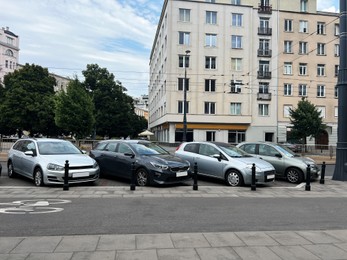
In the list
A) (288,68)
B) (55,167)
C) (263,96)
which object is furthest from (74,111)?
(288,68)

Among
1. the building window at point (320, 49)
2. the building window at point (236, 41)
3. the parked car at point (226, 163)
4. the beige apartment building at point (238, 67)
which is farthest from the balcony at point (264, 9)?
the parked car at point (226, 163)

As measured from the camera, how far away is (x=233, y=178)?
457 inches

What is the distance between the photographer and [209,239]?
539 centimetres

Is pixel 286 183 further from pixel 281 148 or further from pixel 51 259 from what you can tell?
pixel 51 259

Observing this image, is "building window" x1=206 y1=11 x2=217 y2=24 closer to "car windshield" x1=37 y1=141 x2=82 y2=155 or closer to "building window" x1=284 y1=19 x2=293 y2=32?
"building window" x1=284 y1=19 x2=293 y2=32

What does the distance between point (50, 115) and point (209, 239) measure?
1711 inches

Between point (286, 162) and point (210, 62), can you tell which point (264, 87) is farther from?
point (286, 162)

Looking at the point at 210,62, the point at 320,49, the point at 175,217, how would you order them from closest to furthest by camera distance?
the point at 175,217 → the point at 210,62 → the point at 320,49

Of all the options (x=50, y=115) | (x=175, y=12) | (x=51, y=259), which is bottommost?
(x=51, y=259)

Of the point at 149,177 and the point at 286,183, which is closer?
the point at 149,177

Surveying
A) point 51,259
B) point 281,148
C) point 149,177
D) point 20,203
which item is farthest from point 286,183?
point 51,259

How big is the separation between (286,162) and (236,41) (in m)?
37.5

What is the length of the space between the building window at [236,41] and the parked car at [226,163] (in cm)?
3738

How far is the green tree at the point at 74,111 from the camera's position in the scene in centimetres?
3132
